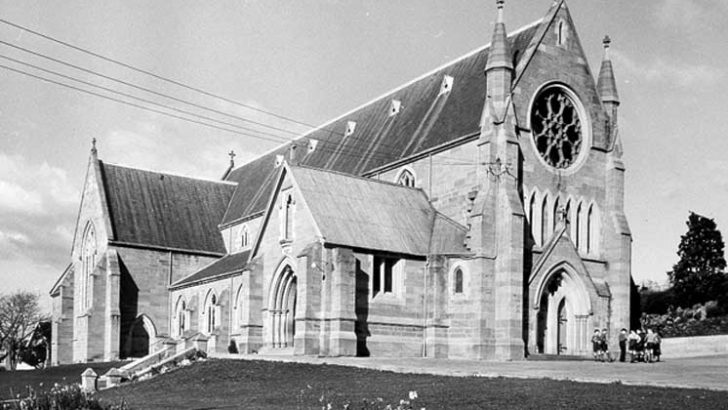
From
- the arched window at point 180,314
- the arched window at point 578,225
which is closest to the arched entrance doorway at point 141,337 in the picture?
the arched window at point 180,314

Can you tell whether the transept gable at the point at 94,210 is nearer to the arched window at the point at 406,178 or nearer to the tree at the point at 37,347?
the arched window at the point at 406,178

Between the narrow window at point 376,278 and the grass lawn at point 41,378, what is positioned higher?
the narrow window at point 376,278

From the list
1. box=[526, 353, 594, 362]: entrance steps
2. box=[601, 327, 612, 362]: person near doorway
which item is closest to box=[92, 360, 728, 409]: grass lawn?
box=[526, 353, 594, 362]: entrance steps

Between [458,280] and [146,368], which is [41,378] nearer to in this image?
[146,368]

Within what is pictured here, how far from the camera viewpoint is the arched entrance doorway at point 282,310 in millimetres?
43188

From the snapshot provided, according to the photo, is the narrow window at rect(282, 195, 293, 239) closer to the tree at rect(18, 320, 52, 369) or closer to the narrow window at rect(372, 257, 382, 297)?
the narrow window at rect(372, 257, 382, 297)

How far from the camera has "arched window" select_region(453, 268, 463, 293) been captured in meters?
40.3

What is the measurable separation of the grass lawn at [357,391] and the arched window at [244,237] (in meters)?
28.7

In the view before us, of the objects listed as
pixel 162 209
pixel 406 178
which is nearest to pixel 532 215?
pixel 406 178

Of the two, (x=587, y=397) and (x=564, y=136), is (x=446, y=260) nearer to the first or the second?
(x=564, y=136)

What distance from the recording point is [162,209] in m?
64.9

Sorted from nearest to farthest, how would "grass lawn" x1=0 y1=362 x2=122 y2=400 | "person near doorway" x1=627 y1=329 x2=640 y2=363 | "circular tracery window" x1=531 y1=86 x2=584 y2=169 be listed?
"person near doorway" x1=627 y1=329 x2=640 y2=363 < "grass lawn" x1=0 y1=362 x2=122 y2=400 < "circular tracery window" x1=531 y1=86 x2=584 y2=169

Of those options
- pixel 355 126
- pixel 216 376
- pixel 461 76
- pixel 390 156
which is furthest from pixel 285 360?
pixel 355 126

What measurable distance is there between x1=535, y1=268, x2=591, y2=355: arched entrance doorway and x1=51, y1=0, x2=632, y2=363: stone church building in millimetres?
65
